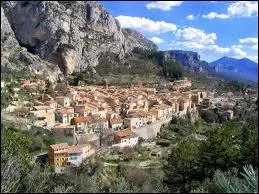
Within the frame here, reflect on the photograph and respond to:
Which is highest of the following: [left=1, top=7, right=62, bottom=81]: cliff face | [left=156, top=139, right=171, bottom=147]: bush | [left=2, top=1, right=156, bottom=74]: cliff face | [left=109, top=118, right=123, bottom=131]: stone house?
[left=2, top=1, right=156, bottom=74]: cliff face

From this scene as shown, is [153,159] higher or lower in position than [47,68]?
lower

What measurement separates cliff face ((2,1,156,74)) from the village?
53.9 feet

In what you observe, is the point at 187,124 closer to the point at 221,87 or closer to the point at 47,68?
the point at 47,68

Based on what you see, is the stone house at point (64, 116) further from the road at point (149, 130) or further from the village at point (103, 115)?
the road at point (149, 130)


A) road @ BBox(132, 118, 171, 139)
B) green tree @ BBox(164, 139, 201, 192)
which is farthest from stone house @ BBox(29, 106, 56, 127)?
green tree @ BBox(164, 139, 201, 192)

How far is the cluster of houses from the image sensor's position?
34.5 metres

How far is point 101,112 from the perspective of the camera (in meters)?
46.7

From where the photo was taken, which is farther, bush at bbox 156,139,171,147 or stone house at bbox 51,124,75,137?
bush at bbox 156,139,171,147

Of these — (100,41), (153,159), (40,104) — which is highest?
(100,41)

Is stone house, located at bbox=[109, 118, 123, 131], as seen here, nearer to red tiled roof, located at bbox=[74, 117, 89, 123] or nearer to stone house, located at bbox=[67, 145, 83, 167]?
red tiled roof, located at bbox=[74, 117, 89, 123]

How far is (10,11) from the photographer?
79562 millimetres

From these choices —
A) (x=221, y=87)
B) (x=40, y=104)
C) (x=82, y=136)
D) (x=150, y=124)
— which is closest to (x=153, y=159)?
(x=82, y=136)

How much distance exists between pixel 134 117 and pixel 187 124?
7147mm

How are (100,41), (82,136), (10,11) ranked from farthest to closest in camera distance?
(100,41) < (10,11) < (82,136)
